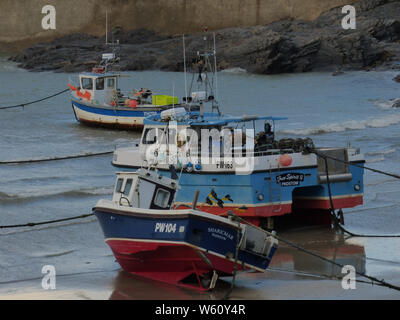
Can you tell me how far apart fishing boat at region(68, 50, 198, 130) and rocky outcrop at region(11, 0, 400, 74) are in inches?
1053

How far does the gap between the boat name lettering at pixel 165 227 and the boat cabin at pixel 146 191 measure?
75 cm

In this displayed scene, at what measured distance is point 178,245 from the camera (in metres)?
11.6

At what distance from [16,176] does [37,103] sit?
2266 cm

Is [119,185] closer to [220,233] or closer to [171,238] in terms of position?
[171,238]

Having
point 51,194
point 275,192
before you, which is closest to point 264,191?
point 275,192

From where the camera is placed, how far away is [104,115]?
33.9 m

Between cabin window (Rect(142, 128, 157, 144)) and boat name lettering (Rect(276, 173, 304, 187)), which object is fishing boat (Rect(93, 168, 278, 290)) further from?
cabin window (Rect(142, 128, 157, 144))

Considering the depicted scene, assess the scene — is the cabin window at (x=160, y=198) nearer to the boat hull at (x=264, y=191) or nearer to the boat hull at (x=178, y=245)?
the boat hull at (x=178, y=245)

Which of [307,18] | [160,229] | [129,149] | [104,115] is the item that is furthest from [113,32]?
[160,229]

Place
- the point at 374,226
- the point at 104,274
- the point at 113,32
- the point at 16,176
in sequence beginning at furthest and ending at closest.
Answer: the point at 113,32, the point at 16,176, the point at 374,226, the point at 104,274

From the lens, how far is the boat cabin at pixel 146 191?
40.4 feet

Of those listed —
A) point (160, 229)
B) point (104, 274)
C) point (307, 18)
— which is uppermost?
point (307, 18)

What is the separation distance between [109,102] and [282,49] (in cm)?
2868

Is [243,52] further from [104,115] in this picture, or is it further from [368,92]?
[104,115]
